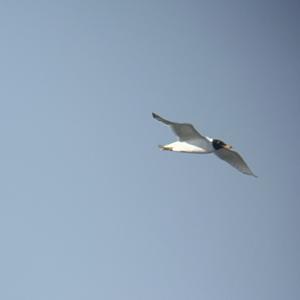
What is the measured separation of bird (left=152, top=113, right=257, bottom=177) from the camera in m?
44.1

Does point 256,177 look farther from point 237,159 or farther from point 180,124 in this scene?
point 180,124

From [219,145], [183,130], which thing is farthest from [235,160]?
[183,130]

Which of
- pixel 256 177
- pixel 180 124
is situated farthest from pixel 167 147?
pixel 256 177

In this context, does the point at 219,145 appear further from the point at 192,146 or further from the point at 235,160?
the point at 235,160

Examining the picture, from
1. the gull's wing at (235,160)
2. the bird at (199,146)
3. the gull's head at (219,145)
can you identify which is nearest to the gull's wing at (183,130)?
the bird at (199,146)

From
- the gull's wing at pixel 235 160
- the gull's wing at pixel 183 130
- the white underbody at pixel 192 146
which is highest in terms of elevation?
the gull's wing at pixel 183 130

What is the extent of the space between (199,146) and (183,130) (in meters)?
1.82

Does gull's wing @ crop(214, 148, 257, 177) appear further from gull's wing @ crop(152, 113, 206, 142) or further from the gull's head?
gull's wing @ crop(152, 113, 206, 142)

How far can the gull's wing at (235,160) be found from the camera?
4634 cm

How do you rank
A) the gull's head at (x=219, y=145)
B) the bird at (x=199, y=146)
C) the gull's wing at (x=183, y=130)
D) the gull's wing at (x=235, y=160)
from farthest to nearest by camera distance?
the gull's wing at (x=235, y=160)
the gull's head at (x=219, y=145)
the bird at (x=199, y=146)
the gull's wing at (x=183, y=130)

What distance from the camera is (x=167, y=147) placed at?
4544 cm

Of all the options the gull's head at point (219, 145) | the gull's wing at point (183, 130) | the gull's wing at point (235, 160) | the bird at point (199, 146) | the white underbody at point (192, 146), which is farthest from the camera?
the gull's wing at point (235, 160)

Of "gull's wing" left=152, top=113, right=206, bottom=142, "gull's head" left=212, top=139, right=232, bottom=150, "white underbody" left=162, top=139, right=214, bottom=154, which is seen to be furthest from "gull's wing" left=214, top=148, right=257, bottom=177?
"gull's wing" left=152, top=113, right=206, bottom=142

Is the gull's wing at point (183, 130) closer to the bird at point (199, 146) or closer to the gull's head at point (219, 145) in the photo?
the bird at point (199, 146)
